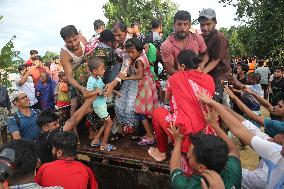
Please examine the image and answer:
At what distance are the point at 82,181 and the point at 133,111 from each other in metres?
1.93

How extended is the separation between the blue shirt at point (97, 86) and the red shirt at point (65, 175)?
1.62 m

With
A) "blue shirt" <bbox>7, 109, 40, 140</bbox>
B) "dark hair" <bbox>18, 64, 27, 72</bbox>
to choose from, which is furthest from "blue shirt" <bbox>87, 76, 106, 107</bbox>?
"dark hair" <bbox>18, 64, 27, 72</bbox>

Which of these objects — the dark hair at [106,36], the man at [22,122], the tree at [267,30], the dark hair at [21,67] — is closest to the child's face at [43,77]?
the dark hair at [21,67]

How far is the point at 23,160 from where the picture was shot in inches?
100

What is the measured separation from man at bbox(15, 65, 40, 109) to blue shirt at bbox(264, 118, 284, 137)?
223 inches

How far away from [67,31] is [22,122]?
4.61 ft

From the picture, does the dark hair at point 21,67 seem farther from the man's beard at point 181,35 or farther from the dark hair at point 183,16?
the dark hair at point 183,16

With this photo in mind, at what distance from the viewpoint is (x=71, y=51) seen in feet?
15.7

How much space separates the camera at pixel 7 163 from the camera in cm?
227

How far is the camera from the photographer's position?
227cm

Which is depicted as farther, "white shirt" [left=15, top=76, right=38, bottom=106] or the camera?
"white shirt" [left=15, top=76, right=38, bottom=106]

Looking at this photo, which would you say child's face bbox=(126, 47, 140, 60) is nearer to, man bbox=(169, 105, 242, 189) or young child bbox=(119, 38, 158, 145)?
young child bbox=(119, 38, 158, 145)

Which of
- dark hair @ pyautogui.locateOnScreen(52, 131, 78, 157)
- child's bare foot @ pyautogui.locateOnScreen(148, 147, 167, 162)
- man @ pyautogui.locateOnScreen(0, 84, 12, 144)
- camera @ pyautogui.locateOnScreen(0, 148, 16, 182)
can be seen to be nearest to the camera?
camera @ pyautogui.locateOnScreen(0, 148, 16, 182)

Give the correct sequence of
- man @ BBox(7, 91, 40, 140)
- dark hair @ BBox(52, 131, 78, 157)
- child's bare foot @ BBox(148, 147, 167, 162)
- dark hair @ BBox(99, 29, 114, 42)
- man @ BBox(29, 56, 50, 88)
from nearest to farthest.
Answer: dark hair @ BBox(52, 131, 78, 157), child's bare foot @ BBox(148, 147, 167, 162), man @ BBox(7, 91, 40, 140), dark hair @ BBox(99, 29, 114, 42), man @ BBox(29, 56, 50, 88)
